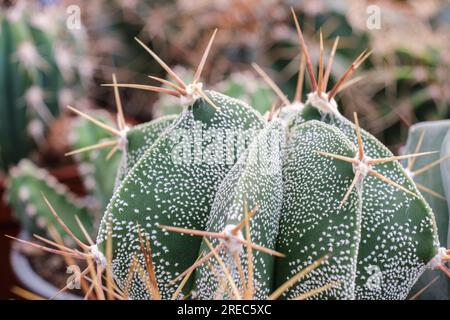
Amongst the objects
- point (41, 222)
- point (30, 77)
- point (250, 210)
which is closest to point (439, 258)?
point (250, 210)

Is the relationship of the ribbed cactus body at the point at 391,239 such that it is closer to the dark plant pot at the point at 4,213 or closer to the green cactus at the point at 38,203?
the green cactus at the point at 38,203

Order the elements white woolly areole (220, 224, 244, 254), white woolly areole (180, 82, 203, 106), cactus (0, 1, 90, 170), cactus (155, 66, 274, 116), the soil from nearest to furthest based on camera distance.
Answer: white woolly areole (220, 224, 244, 254) < white woolly areole (180, 82, 203, 106) < cactus (155, 66, 274, 116) < the soil < cactus (0, 1, 90, 170)

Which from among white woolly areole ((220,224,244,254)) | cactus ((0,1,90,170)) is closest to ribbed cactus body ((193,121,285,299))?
white woolly areole ((220,224,244,254))

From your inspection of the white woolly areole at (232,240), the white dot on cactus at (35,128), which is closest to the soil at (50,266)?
the white dot on cactus at (35,128)

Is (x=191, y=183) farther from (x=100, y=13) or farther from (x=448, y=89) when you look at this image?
(x=100, y=13)

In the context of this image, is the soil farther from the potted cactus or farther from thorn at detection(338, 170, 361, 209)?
thorn at detection(338, 170, 361, 209)
